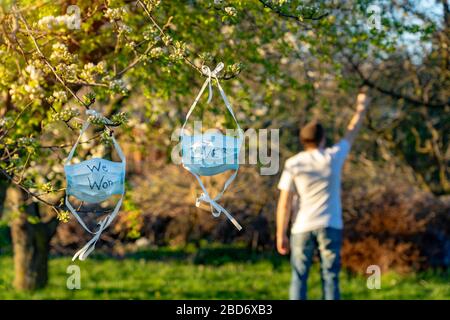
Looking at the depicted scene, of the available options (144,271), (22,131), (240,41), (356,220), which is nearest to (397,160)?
(356,220)

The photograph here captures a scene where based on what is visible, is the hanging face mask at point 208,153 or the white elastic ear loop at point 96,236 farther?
the hanging face mask at point 208,153

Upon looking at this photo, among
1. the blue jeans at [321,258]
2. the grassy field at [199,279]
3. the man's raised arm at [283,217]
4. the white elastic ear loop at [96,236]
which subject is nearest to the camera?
the white elastic ear loop at [96,236]

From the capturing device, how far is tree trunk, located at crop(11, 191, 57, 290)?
8.18 m

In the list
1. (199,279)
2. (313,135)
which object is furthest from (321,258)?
(199,279)

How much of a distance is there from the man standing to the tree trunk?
11.3 feet

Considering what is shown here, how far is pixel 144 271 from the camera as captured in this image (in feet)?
32.5

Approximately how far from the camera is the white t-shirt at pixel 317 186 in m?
→ 5.88

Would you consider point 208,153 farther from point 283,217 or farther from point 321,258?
point 321,258

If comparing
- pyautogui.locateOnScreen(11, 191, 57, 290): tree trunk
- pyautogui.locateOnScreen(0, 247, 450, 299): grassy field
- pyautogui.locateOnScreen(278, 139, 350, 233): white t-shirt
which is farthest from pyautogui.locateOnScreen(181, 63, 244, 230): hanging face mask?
pyautogui.locateOnScreen(11, 191, 57, 290): tree trunk

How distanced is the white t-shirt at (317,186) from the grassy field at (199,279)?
234 cm

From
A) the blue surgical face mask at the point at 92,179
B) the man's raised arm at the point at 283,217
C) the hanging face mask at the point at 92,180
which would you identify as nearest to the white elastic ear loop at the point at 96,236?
the hanging face mask at the point at 92,180

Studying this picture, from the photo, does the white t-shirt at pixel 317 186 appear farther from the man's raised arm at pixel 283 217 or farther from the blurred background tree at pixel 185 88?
the blurred background tree at pixel 185 88

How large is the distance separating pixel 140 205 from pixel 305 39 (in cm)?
579

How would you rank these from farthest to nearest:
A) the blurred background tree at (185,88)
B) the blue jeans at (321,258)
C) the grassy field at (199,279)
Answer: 1. the grassy field at (199,279)
2. the blue jeans at (321,258)
3. the blurred background tree at (185,88)
